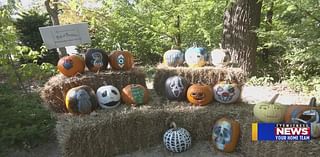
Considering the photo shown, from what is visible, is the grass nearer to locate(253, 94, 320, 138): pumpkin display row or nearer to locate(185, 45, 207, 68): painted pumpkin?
locate(185, 45, 207, 68): painted pumpkin

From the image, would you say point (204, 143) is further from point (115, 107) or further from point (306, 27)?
point (306, 27)

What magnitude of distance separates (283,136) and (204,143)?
94cm

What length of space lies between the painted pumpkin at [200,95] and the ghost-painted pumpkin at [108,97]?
82 centimetres

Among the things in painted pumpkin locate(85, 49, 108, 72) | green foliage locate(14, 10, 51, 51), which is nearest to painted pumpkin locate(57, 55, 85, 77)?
painted pumpkin locate(85, 49, 108, 72)

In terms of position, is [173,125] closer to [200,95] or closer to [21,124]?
[200,95]

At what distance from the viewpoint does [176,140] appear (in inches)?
139

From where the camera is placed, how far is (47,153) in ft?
12.1

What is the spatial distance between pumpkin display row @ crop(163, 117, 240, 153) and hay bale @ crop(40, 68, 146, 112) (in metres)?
0.91

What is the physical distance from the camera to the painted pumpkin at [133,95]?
3.74 meters

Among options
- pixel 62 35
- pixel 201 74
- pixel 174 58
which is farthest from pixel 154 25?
pixel 62 35

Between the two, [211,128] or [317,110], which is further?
[211,128]

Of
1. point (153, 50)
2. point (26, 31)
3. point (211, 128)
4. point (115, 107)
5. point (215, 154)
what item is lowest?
point (215, 154)

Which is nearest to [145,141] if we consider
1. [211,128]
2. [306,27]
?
[211,128]

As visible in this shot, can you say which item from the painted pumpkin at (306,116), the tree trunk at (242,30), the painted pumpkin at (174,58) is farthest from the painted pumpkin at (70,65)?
the tree trunk at (242,30)
